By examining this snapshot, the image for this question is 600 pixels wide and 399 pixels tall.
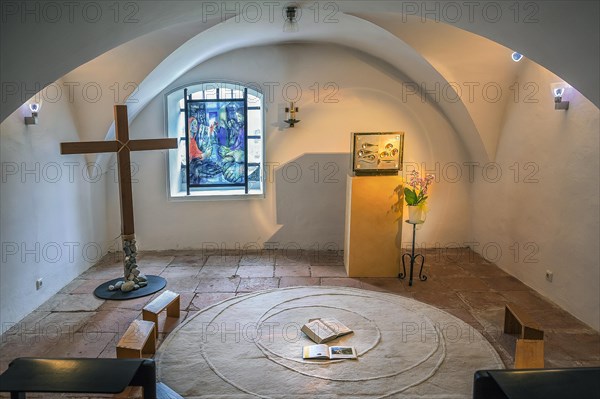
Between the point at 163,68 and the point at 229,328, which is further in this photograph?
the point at 163,68

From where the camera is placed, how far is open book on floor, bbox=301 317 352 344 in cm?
413

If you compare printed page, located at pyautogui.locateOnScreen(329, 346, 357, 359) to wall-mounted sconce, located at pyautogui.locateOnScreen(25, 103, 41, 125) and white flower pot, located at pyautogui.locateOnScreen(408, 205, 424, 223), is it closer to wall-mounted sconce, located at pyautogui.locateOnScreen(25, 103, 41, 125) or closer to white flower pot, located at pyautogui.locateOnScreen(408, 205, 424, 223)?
white flower pot, located at pyautogui.locateOnScreen(408, 205, 424, 223)

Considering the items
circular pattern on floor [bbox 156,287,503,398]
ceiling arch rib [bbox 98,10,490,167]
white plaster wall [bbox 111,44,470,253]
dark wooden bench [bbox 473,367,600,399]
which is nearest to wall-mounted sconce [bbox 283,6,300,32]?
ceiling arch rib [bbox 98,10,490,167]

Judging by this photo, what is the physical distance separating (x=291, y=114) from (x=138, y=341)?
414 cm

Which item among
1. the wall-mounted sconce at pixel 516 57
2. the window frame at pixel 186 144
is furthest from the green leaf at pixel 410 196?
the window frame at pixel 186 144

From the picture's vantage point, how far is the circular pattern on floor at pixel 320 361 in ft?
11.3

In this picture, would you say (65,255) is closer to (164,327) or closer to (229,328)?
(164,327)

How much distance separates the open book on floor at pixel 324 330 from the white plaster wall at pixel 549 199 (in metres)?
2.46

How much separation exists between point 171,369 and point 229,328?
83cm

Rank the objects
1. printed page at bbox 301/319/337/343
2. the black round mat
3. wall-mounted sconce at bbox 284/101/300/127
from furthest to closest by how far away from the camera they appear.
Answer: wall-mounted sconce at bbox 284/101/300/127 → the black round mat → printed page at bbox 301/319/337/343

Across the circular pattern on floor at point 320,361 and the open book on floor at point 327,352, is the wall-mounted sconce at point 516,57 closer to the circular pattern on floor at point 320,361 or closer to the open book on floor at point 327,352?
the circular pattern on floor at point 320,361

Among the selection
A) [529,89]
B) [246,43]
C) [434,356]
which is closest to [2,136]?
[246,43]

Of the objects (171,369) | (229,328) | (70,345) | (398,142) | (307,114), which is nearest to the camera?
(171,369)

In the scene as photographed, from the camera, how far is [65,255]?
568cm
